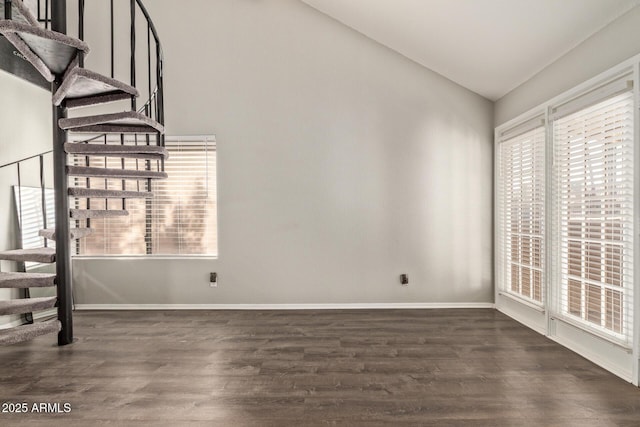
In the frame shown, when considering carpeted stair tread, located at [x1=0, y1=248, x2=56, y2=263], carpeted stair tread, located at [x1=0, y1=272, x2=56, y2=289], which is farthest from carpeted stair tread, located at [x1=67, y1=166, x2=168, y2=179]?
carpeted stair tread, located at [x1=0, y1=272, x2=56, y2=289]

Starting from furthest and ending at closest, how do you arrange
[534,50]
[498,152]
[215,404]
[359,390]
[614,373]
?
[498,152]
[534,50]
[614,373]
[359,390]
[215,404]

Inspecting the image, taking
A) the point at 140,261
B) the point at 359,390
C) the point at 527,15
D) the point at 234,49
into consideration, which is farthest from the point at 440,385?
the point at 234,49

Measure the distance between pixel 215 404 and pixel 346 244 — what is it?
268 cm

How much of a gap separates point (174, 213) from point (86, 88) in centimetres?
197

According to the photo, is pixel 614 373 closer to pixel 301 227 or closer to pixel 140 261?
pixel 301 227

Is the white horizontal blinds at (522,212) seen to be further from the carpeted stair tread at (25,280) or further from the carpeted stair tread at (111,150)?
the carpeted stair tread at (25,280)

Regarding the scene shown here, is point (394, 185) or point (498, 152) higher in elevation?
point (498, 152)

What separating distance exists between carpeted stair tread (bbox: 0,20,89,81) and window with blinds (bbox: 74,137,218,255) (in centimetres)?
179

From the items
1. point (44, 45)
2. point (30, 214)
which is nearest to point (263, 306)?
point (30, 214)

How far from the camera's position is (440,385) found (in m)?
2.69

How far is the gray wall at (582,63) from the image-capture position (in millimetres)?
2781

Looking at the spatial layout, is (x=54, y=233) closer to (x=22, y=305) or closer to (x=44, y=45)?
(x=22, y=305)

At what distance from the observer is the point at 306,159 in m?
4.76

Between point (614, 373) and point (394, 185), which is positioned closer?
point (614, 373)
